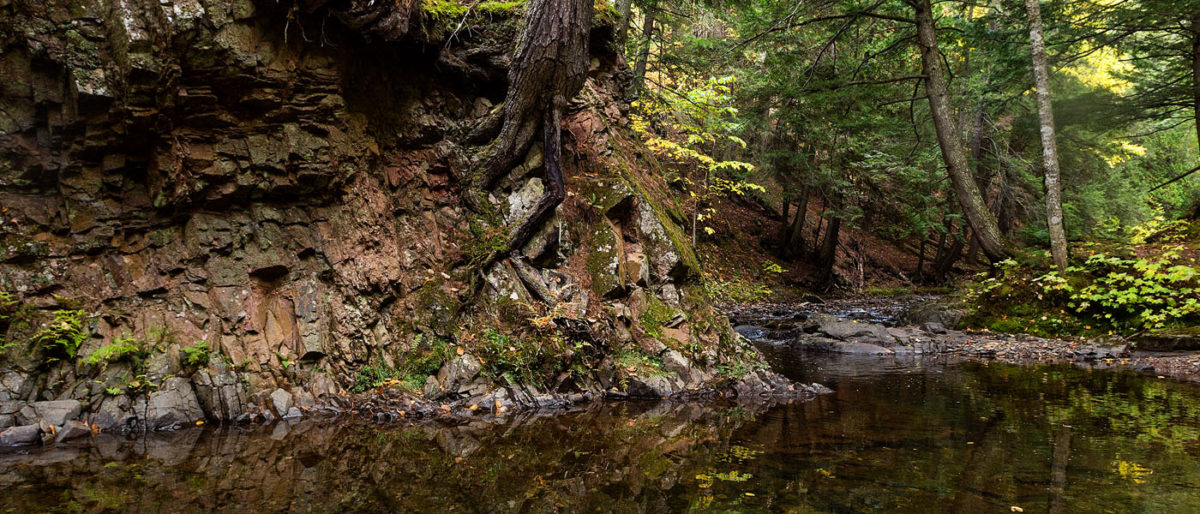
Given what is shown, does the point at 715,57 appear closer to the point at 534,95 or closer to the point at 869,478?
the point at 534,95

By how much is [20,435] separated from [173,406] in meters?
0.99

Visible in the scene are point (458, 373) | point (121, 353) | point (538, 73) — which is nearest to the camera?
point (121, 353)

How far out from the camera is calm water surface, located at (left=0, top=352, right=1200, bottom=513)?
3.41 m

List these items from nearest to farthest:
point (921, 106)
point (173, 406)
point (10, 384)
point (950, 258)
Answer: point (10, 384), point (173, 406), point (921, 106), point (950, 258)

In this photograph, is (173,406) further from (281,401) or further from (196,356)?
(281,401)

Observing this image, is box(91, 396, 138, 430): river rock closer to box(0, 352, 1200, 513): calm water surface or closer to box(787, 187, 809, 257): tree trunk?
box(0, 352, 1200, 513): calm water surface

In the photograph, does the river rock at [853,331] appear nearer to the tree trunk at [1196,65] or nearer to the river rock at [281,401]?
the tree trunk at [1196,65]

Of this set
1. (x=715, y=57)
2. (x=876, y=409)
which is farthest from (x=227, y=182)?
(x=715, y=57)

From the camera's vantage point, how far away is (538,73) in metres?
7.68

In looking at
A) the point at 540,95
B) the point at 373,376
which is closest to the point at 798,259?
the point at 540,95

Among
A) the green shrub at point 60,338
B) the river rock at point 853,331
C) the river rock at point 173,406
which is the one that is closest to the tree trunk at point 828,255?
the river rock at point 853,331

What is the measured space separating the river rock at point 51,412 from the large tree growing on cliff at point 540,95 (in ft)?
14.1

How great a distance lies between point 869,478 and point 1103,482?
1404 millimetres

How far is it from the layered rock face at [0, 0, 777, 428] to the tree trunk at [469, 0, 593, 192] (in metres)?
0.31
